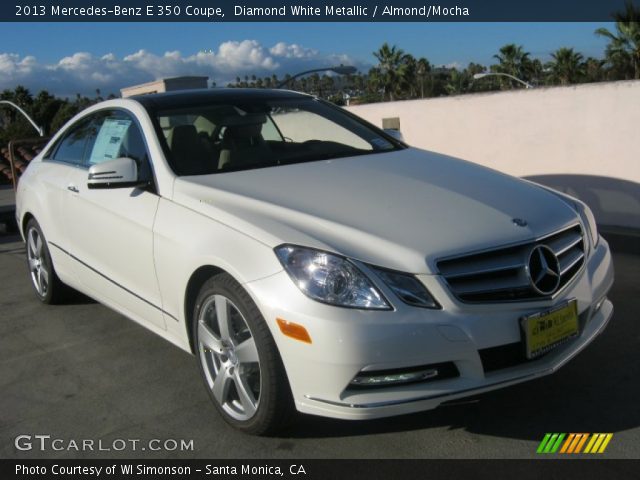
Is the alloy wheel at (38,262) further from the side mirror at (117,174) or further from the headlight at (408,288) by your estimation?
the headlight at (408,288)

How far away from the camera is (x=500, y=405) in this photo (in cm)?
336

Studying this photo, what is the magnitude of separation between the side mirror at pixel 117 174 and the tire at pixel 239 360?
2.95 feet

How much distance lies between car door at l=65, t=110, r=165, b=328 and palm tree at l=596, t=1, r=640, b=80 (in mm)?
42618

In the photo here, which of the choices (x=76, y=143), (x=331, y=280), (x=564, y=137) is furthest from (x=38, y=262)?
(x=564, y=137)

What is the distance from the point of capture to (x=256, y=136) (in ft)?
14.0

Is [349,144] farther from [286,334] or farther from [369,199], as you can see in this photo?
[286,334]

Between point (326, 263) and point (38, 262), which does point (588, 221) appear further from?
point (38, 262)

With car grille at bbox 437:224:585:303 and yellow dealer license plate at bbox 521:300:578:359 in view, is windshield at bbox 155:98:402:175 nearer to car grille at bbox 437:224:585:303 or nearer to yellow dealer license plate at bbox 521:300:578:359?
car grille at bbox 437:224:585:303

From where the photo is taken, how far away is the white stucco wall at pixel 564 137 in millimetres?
6633

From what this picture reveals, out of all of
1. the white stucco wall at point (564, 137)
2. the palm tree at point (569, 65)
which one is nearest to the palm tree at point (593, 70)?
the palm tree at point (569, 65)

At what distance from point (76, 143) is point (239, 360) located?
2.73m
